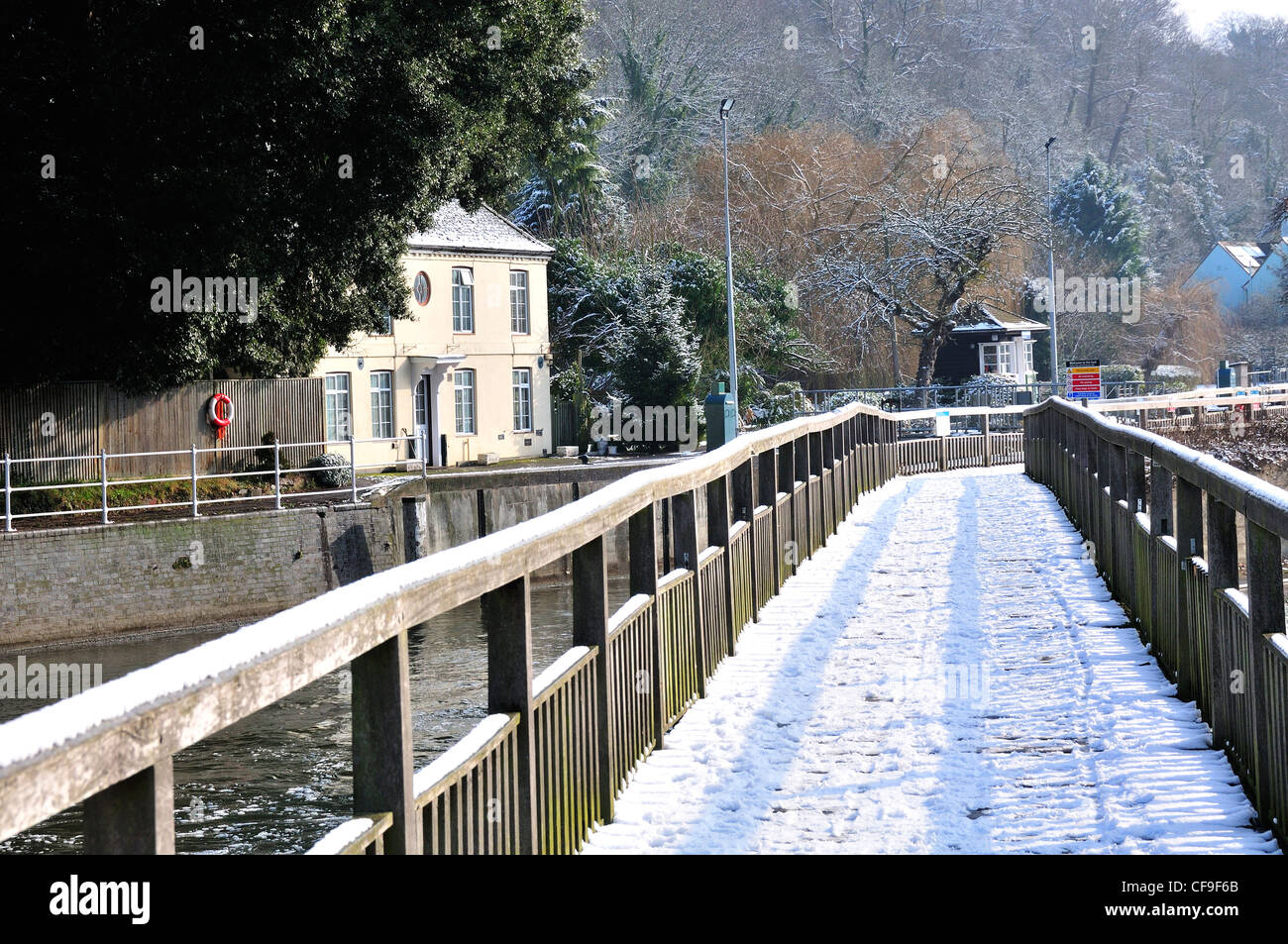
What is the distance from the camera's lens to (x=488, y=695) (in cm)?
479

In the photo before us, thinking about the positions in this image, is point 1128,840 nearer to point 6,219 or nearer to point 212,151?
point 212,151

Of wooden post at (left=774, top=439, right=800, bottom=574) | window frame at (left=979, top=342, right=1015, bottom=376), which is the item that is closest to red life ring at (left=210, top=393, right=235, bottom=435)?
wooden post at (left=774, top=439, right=800, bottom=574)

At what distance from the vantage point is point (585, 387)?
48375 millimetres

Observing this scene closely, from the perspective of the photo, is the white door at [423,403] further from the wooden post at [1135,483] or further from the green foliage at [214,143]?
the wooden post at [1135,483]

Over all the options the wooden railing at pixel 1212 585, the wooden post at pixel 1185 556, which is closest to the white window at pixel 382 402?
the wooden railing at pixel 1212 585

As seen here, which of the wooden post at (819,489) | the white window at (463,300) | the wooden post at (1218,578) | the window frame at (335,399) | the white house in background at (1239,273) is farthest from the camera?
the white house in background at (1239,273)

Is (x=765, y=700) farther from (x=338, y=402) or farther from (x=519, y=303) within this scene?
(x=519, y=303)

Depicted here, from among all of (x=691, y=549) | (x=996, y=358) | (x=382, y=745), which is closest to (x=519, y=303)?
(x=996, y=358)

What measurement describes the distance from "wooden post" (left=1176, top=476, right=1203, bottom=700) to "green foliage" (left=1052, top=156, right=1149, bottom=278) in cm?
7834

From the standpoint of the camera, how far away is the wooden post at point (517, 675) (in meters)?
4.66

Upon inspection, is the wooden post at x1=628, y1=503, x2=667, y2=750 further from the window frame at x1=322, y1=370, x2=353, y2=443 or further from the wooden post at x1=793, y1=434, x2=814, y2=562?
the window frame at x1=322, y1=370, x2=353, y2=443

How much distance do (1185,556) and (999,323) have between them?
197 ft

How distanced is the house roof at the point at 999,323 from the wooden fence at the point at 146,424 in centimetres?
3757
